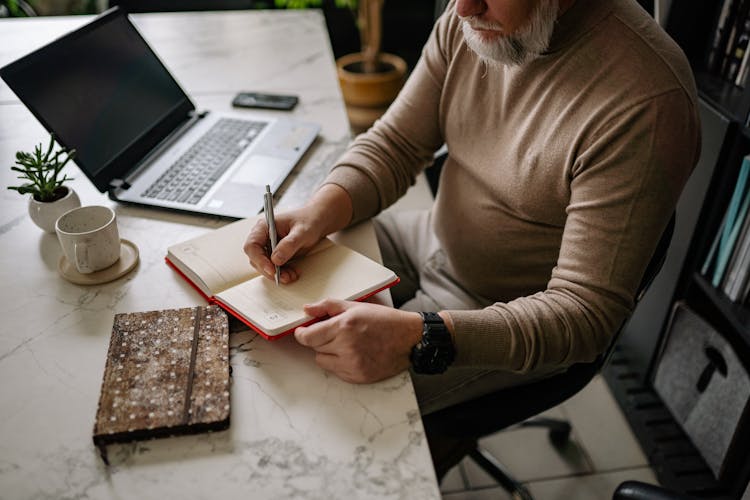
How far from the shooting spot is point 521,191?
1.04 meters

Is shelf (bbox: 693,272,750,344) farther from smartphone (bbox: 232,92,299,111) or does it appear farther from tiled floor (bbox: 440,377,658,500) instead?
smartphone (bbox: 232,92,299,111)

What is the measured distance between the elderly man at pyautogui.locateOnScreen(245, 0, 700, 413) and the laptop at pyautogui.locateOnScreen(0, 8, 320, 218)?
0.69 ft

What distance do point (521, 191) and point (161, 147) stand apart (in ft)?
2.63

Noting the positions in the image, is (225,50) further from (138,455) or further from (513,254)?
(138,455)

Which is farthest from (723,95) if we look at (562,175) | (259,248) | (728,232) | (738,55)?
(259,248)

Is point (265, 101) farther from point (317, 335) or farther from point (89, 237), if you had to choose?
point (317, 335)

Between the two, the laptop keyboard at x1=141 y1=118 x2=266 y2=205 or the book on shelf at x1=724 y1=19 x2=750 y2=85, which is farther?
the book on shelf at x1=724 y1=19 x2=750 y2=85

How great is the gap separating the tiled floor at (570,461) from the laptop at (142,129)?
3.06 feet

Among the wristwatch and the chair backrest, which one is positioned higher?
the wristwatch

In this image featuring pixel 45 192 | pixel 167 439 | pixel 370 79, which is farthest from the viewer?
pixel 370 79

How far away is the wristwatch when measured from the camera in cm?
85

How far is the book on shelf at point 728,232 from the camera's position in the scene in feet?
4.33

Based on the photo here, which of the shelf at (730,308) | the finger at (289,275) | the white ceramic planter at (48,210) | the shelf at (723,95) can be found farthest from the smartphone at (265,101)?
the shelf at (730,308)

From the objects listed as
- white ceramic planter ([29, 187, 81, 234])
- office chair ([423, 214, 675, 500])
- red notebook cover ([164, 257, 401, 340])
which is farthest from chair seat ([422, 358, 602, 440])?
white ceramic planter ([29, 187, 81, 234])
